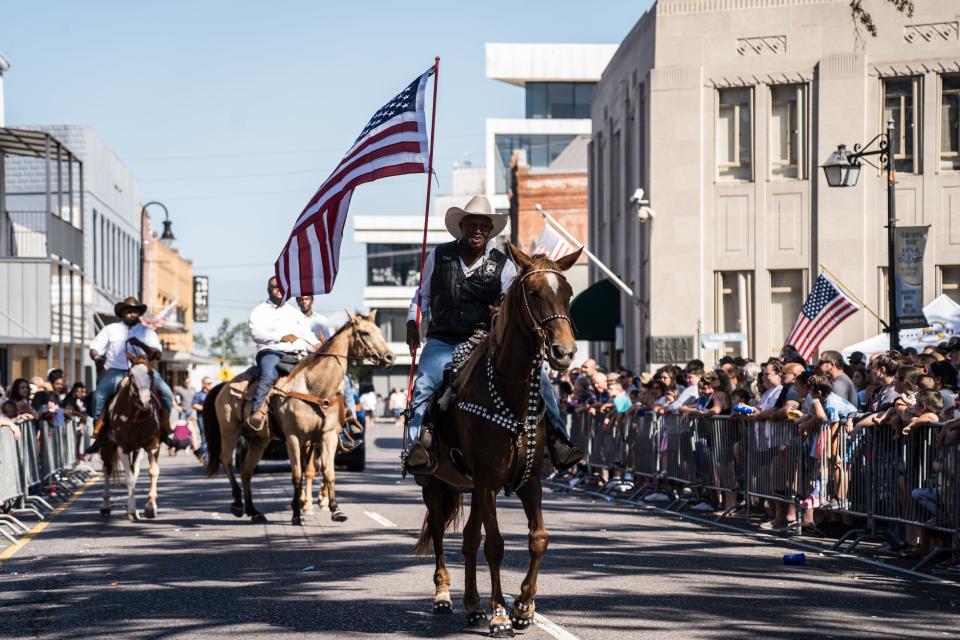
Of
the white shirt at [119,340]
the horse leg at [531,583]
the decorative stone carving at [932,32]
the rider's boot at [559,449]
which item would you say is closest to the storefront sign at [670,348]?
the decorative stone carving at [932,32]

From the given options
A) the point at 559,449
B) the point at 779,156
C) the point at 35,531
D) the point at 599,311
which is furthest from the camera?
the point at 599,311

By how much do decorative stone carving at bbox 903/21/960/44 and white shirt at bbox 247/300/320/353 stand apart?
22008 millimetres

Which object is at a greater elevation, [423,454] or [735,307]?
[735,307]

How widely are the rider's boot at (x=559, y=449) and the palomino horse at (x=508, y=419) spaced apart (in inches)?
8.7

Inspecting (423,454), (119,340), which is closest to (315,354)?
(119,340)

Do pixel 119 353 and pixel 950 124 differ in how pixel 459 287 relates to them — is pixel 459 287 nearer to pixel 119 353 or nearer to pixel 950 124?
pixel 119 353

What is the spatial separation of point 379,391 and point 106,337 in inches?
3758

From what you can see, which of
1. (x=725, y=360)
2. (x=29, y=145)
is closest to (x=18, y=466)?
(x=725, y=360)

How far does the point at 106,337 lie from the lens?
1819 centimetres

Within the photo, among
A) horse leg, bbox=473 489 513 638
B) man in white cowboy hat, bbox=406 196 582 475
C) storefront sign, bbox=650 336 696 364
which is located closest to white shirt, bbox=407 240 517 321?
man in white cowboy hat, bbox=406 196 582 475

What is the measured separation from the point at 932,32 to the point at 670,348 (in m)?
9.72

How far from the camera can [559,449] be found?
938 cm

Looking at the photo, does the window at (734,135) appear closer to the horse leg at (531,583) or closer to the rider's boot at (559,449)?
the rider's boot at (559,449)

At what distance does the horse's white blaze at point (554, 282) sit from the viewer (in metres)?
8.46
